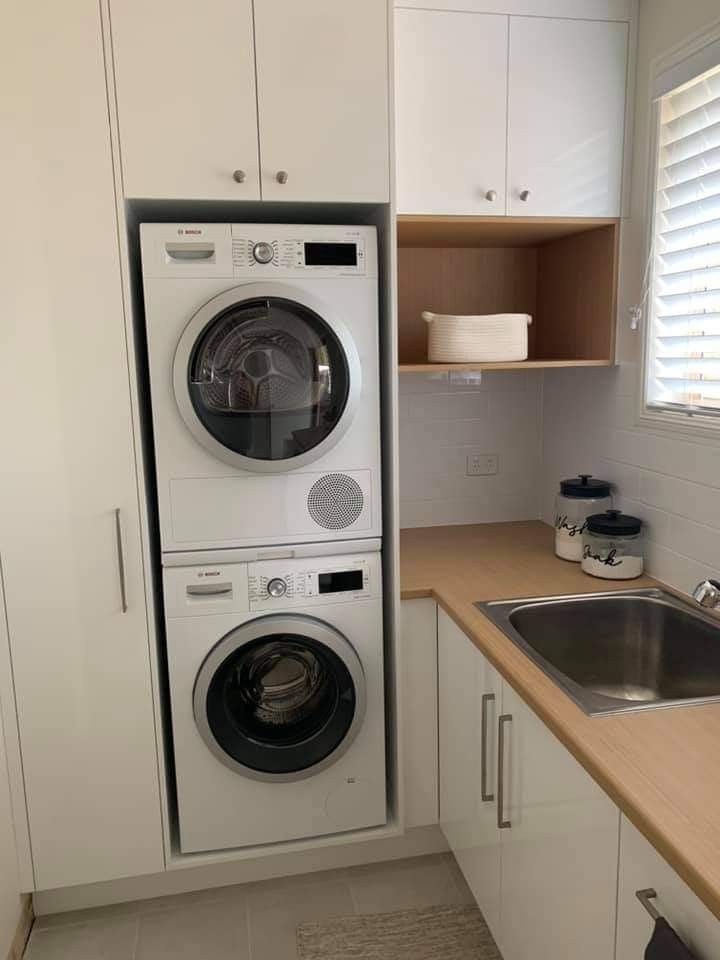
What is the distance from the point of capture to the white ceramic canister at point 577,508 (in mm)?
2223

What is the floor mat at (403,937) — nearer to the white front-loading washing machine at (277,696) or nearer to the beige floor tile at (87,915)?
the white front-loading washing machine at (277,696)

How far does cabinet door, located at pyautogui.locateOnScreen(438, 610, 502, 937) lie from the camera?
1.70 meters

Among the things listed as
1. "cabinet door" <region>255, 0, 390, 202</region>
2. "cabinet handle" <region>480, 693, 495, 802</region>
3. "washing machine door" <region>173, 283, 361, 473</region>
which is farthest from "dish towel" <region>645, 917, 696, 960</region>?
"cabinet door" <region>255, 0, 390, 202</region>

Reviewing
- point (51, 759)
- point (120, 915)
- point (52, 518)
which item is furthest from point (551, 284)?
point (120, 915)

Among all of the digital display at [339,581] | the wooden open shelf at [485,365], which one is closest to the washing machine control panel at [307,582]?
the digital display at [339,581]

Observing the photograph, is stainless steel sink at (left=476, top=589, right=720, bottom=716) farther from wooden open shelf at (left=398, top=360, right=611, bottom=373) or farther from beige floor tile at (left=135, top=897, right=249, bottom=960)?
beige floor tile at (left=135, top=897, right=249, bottom=960)

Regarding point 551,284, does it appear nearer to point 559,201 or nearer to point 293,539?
point 559,201

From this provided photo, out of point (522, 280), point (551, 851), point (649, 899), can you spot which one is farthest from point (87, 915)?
point (522, 280)

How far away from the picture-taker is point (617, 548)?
2.07 metres

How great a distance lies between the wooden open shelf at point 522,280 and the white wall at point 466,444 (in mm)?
157

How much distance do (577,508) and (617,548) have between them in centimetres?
22

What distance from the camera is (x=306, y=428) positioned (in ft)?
6.19

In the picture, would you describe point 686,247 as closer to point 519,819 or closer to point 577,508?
point 577,508

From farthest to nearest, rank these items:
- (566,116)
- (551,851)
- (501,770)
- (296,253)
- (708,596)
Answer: (566,116) → (296,253) → (501,770) → (708,596) → (551,851)
